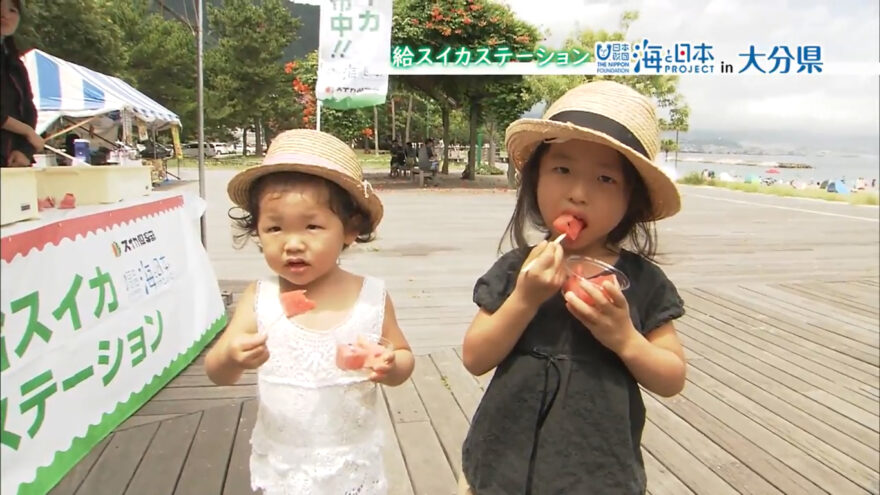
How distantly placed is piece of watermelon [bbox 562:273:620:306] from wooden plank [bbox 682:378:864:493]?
4.77ft

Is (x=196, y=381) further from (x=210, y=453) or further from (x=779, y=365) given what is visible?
(x=779, y=365)

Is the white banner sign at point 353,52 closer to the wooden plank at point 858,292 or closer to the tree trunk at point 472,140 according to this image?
the wooden plank at point 858,292

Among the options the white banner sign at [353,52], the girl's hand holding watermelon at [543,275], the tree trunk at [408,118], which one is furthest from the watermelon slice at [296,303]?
the tree trunk at [408,118]

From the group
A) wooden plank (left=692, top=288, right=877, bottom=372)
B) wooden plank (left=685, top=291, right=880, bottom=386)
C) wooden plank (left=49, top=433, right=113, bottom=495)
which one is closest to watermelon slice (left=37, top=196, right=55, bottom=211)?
wooden plank (left=49, top=433, right=113, bottom=495)

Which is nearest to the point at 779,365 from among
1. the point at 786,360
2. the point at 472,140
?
the point at 786,360

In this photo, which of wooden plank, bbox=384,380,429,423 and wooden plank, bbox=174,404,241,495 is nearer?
wooden plank, bbox=174,404,241,495

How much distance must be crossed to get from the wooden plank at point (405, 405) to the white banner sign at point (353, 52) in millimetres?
1490

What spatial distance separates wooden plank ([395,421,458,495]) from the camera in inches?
78.1

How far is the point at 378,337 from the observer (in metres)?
1.20

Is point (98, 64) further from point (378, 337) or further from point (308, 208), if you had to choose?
point (378, 337)

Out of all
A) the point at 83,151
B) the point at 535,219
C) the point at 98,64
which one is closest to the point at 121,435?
the point at 83,151

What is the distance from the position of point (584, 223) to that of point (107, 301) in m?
1.86

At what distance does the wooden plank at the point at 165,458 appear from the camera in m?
1.93

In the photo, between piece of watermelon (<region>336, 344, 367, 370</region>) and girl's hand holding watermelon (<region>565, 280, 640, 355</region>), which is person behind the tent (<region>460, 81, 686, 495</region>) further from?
piece of watermelon (<region>336, 344, 367, 370</region>)
